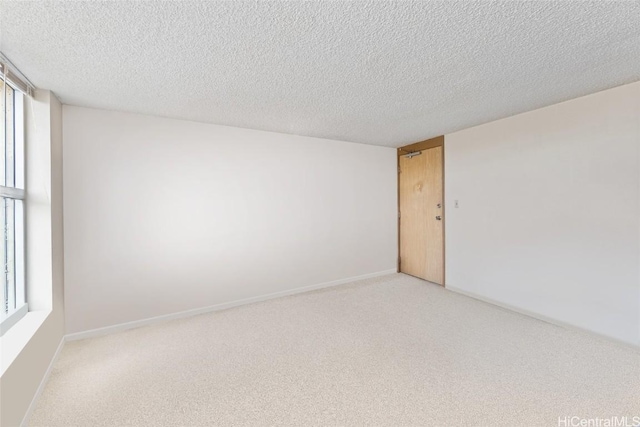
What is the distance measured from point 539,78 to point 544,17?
2.91ft

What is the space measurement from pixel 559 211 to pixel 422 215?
1.77 metres

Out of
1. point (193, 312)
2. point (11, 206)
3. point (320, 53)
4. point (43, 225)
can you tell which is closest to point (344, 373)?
point (193, 312)

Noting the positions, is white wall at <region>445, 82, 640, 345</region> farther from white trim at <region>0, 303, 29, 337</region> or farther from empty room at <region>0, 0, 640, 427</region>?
white trim at <region>0, 303, 29, 337</region>

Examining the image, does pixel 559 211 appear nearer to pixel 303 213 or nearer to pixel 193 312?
pixel 303 213

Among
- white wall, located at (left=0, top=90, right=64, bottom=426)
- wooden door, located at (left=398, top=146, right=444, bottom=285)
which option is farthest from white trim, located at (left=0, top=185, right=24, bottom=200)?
wooden door, located at (left=398, top=146, right=444, bottom=285)

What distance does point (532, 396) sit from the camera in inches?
66.9

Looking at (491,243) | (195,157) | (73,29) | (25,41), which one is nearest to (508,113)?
(491,243)

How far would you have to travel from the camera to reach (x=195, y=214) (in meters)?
3.08

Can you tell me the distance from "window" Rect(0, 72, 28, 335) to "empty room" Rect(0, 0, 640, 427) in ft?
0.06

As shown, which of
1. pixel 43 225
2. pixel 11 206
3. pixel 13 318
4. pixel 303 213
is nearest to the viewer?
pixel 13 318

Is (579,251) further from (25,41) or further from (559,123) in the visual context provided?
(25,41)

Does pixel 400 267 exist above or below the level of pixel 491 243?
below

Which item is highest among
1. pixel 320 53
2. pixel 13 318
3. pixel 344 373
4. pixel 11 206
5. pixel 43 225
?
pixel 320 53

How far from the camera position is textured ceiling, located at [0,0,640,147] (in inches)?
53.5
